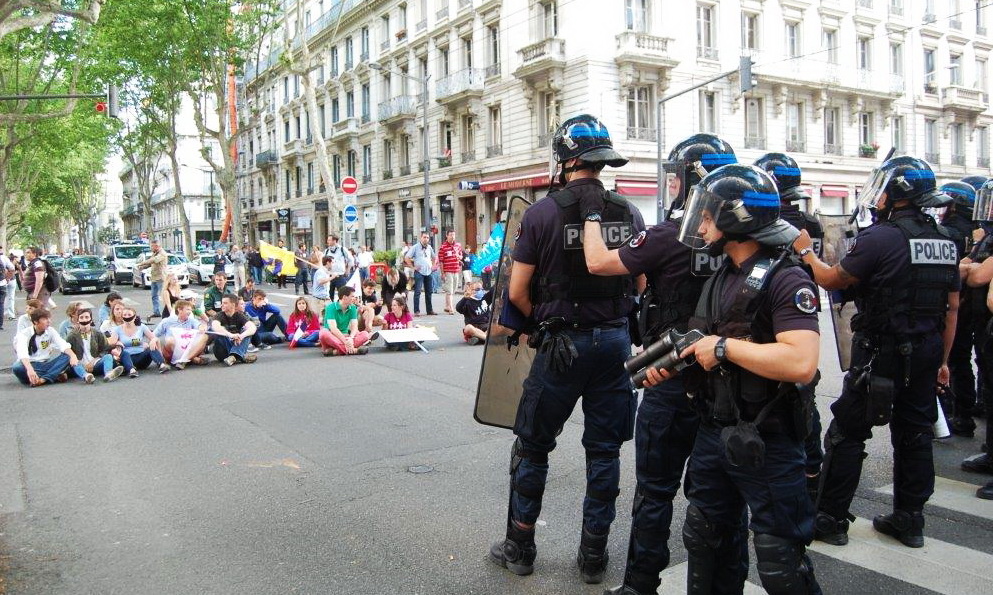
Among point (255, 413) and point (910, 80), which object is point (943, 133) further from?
point (255, 413)

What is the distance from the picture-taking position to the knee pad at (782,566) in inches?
104

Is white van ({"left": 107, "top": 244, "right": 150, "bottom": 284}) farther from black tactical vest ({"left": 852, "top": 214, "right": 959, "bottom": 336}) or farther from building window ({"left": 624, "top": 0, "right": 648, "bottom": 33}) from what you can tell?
black tactical vest ({"left": 852, "top": 214, "right": 959, "bottom": 336})

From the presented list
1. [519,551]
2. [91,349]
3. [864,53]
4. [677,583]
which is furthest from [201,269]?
[677,583]

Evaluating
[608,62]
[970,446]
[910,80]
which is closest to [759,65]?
[608,62]

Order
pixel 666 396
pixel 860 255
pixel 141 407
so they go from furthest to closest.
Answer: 1. pixel 141 407
2. pixel 860 255
3. pixel 666 396

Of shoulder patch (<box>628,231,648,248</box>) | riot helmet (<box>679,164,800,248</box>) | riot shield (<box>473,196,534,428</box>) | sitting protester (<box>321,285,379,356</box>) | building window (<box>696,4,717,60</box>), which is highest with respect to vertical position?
building window (<box>696,4,717,60</box>)

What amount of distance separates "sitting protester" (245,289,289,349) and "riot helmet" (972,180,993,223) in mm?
10161

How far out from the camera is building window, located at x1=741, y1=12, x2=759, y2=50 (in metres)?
30.7

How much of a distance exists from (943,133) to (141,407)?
132 ft

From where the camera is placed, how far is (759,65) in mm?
30891

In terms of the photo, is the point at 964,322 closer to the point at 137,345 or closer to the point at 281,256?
the point at 137,345

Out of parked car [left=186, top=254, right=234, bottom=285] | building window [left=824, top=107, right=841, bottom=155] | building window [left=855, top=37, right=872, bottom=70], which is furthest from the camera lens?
parked car [left=186, top=254, right=234, bottom=285]

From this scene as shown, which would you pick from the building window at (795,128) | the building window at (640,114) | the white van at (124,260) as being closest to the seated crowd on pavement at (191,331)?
the building window at (640,114)

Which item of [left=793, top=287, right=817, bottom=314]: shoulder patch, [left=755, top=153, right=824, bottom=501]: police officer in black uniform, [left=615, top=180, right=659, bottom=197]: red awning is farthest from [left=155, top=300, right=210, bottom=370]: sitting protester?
[left=615, top=180, right=659, bottom=197]: red awning
